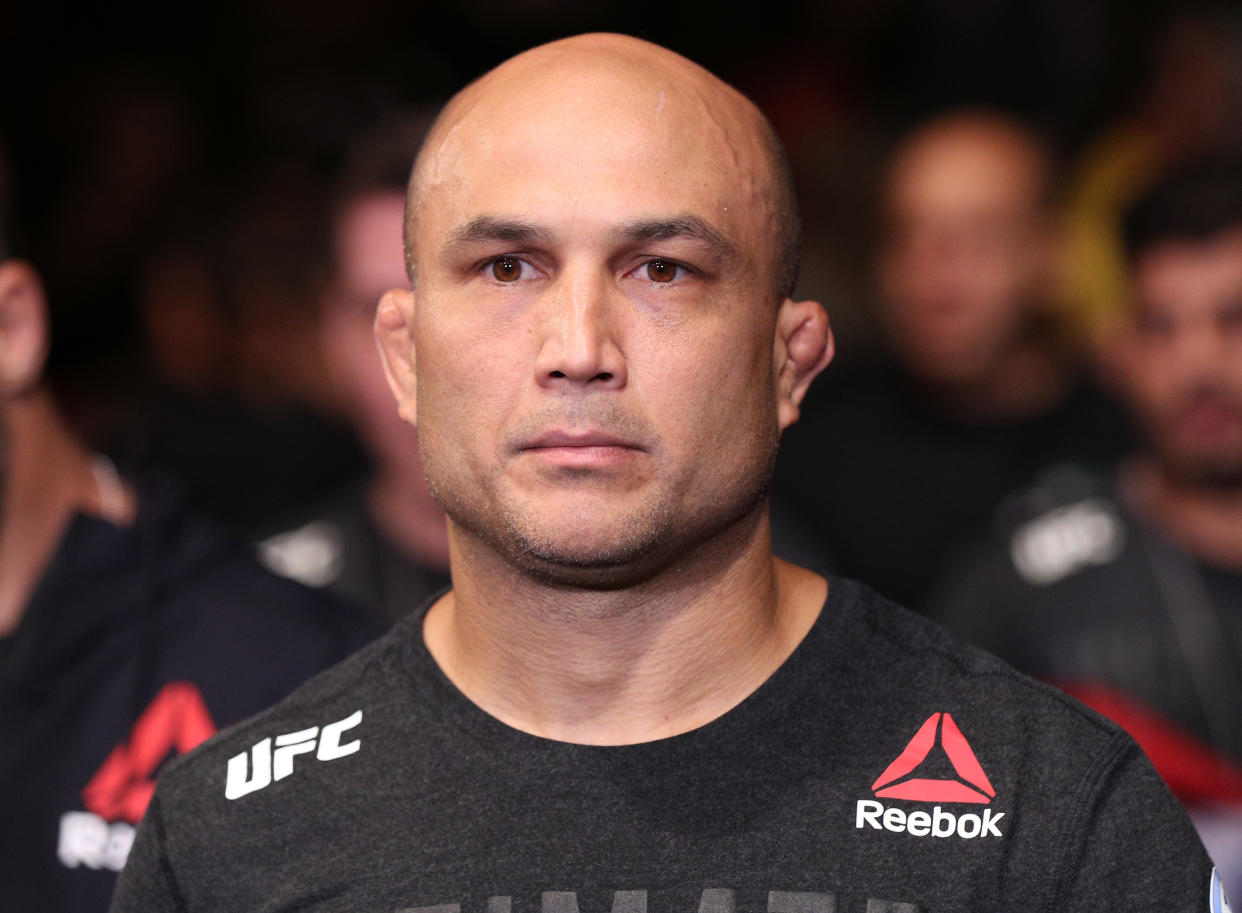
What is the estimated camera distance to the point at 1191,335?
5605 mm

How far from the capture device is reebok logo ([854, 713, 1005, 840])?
2.70 m

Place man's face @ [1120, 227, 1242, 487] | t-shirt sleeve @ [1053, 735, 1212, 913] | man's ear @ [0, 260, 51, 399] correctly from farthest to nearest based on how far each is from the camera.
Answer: man's face @ [1120, 227, 1242, 487] → man's ear @ [0, 260, 51, 399] → t-shirt sleeve @ [1053, 735, 1212, 913]

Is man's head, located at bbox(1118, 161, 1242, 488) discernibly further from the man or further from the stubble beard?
the stubble beard

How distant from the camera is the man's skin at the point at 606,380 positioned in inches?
105

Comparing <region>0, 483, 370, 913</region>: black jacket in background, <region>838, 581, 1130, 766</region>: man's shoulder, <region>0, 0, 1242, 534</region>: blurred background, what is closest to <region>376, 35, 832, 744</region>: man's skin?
<region>838, 581, 1130, 766</region>: man's shoulder

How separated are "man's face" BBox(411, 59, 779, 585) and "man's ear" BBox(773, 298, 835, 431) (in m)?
0.08

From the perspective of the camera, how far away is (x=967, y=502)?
21.0 feet

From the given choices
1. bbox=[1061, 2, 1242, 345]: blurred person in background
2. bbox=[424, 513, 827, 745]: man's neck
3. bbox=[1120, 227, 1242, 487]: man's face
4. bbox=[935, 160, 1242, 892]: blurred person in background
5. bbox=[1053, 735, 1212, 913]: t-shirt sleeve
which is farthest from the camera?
bbox=[1061, 2, 1242, 345]: blurred person in background

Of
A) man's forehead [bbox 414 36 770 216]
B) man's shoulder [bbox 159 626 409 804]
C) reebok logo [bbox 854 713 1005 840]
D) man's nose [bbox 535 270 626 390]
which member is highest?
man's forehead [bbox 414 36 770 216]

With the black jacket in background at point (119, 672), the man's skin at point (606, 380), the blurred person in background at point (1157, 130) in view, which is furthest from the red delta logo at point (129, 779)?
the blurred person in background at point (1157, 130)

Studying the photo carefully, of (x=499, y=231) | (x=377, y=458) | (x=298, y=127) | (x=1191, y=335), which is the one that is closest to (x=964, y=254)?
(x=1191, y=335)

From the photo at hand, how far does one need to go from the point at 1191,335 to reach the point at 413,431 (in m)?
2.43

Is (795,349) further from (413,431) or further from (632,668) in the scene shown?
(413,431)

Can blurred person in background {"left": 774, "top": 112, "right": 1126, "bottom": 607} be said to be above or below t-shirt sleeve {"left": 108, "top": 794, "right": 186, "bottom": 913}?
above
